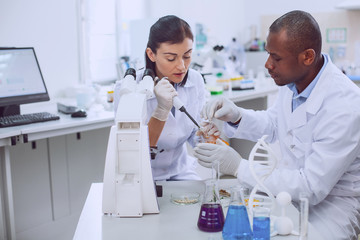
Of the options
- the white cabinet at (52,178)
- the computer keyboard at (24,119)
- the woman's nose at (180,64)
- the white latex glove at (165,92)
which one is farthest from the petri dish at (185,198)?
the white cabinet at (52,178)

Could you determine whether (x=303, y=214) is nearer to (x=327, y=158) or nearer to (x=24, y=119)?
(x=327, y=158)

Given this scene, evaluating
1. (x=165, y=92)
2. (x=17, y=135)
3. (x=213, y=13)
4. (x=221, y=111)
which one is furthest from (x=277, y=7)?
(x=165, y=92)

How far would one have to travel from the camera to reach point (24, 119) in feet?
8.02

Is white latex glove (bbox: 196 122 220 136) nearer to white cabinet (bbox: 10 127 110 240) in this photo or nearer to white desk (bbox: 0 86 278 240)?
white desk (bbox: 0 86 278 240)

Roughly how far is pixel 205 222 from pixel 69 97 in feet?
7.76

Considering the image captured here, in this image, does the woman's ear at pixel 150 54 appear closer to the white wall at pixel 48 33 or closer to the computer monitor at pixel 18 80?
the computer monitor at pixel 18 80

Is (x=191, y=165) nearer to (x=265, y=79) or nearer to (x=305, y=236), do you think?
(x=305, y=236)

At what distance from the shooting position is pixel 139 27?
13.2 ft

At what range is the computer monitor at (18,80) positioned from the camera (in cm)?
255

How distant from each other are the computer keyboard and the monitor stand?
0.22ft

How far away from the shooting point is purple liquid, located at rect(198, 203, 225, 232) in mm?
1265

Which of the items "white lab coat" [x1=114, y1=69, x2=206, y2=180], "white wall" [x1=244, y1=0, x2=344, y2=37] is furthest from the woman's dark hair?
"white wall" [x1=244, y1=0, x2=344, y2=37]

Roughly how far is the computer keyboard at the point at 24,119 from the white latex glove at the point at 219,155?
121 centimetres

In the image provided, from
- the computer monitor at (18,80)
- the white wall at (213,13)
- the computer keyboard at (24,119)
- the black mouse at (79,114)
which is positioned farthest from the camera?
the white wall at (213,13)
